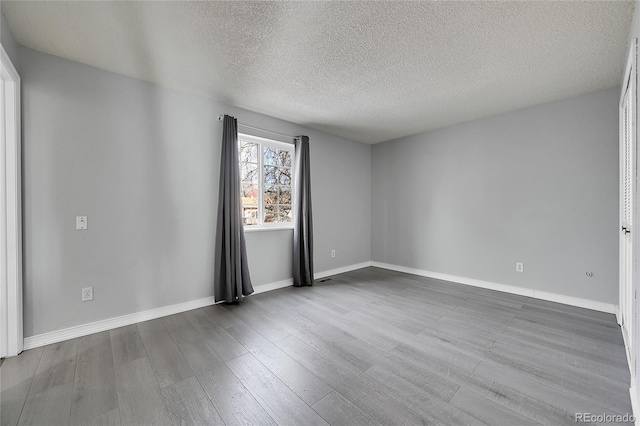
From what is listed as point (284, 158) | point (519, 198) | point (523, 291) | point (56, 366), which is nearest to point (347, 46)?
point (284, 158)

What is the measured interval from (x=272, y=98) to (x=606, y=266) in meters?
4.23

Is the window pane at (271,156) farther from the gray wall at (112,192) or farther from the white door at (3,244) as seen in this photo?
the white door at (3,244)

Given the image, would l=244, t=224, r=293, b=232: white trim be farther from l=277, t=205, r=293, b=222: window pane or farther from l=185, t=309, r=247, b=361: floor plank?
l=185, t=309, r=247, b=361: floor plank

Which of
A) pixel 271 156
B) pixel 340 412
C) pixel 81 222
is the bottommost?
pixel 340 412

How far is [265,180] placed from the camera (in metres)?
3.83

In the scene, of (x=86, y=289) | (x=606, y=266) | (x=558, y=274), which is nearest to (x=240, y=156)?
(x=86, y=289)

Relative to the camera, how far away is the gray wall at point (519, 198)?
2963 mm

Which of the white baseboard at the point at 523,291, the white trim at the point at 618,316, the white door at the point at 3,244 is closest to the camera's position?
the white door at the point at 3,244

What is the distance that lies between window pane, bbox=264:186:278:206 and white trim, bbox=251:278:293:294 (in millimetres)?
1181

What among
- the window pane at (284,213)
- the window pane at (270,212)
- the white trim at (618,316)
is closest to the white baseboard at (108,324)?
the window pane at (270,212)

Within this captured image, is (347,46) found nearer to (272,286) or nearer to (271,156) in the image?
(271,156)

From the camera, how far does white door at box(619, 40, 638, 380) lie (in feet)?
5.48

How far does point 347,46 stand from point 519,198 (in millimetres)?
3040

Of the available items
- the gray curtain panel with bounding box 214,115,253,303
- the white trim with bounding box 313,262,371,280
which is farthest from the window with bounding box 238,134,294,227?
the white trim with bounding box 313,262,371,280
